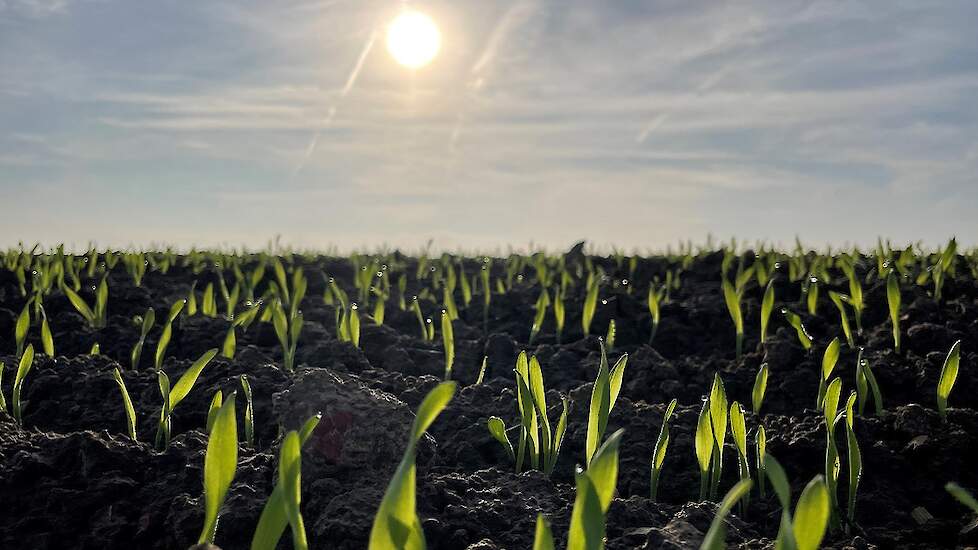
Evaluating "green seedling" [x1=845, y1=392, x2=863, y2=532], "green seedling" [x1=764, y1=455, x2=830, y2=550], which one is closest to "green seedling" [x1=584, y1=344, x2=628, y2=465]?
"green seedling" [x1=845, y1=392, x2=863, y2=532]

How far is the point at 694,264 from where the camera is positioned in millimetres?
5965

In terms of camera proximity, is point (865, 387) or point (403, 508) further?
point (865, 387)

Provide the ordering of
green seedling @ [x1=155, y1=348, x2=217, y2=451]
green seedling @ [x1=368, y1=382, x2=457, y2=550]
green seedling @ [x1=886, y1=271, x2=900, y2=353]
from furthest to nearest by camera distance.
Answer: green seedling @ [x1=886, y1=271, x2=900, y2=353] < green seedling @ [x1=155, y1=348, x2=217, y2=451] < green seedling @ [x1=368, y1=382, x2=457, y2=550]

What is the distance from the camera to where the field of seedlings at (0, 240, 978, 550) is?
60.0 inches

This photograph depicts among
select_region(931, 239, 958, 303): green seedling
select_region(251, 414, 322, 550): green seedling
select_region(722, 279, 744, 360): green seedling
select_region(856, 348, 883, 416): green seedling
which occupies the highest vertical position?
select_region(931, 239, 958, 303): green seedling

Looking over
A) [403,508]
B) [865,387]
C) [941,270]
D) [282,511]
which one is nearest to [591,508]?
[403,508]

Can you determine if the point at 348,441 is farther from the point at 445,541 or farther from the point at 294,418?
the point at 445,541

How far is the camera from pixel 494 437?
2133mm

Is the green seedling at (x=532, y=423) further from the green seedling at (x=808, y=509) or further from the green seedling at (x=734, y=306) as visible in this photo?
the green seedling at (x=734, y=306)

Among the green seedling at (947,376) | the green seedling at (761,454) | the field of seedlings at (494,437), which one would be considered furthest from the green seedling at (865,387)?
the green seedling at (761,454)

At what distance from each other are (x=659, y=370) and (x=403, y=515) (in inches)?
80.9

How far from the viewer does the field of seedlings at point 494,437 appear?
1524 mm

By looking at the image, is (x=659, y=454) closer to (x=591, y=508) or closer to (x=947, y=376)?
(x=591, y=508)

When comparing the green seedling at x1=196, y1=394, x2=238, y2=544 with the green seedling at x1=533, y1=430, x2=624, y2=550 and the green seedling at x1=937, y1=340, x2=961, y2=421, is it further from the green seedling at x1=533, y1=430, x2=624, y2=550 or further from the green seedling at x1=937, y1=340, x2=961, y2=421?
the green seedling at x1=937, y1=340, x2=961, y2=421
